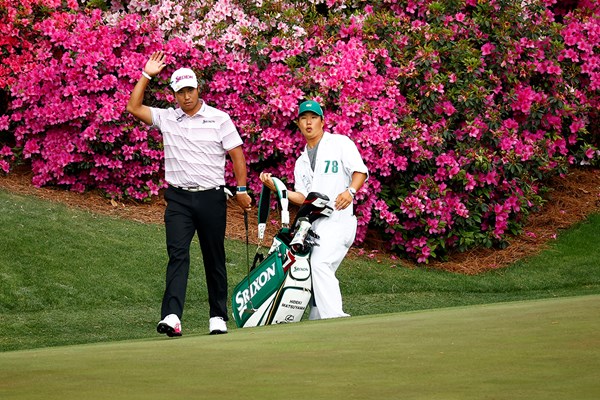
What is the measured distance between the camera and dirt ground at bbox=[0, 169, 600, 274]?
1448 cm

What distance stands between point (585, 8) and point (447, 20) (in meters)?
2.49

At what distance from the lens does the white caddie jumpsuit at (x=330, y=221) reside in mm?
9492

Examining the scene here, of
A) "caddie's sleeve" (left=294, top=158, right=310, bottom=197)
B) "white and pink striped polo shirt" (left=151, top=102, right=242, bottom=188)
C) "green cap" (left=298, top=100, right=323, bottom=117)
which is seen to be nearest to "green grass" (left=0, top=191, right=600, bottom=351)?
"caddie's sleeve" (left=294, top=158, right=310, bottom=197)

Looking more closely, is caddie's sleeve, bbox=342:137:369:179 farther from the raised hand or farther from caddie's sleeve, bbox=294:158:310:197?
the raised hand

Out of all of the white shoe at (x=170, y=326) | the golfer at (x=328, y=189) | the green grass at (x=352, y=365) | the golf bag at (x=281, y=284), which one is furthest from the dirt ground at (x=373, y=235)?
the green grass at (x=352, y=365)

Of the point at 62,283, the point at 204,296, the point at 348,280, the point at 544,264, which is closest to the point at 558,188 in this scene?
the point at 544,264

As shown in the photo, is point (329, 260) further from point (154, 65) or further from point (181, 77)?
point (154, 65)

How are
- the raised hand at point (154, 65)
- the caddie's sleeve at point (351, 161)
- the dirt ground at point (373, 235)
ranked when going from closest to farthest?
the raised hand at point (154, 65)
the caddie's sleeve at point (351, 161)
the dirt ground at point (373, 235)

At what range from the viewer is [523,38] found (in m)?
15.2

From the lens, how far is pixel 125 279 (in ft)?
39.5

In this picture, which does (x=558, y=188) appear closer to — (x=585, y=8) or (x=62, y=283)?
(x=585, y=8)

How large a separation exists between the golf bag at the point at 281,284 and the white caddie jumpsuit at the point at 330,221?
0.38ft

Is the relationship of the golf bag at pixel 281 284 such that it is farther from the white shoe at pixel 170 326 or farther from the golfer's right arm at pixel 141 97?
the golfer's right arm at pixel 141 97

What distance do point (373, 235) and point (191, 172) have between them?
661 cm
